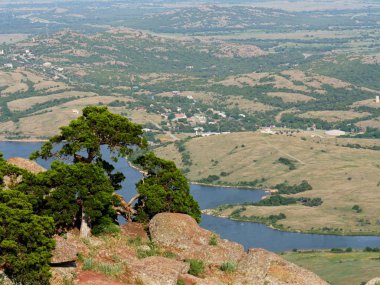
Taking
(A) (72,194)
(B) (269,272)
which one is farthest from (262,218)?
(B) (269,272)

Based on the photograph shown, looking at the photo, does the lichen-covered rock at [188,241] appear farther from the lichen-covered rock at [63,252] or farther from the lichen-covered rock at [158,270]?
the lichen-covered rock at [63,252]

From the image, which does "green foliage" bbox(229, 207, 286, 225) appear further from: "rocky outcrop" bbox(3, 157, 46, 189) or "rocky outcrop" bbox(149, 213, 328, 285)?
"rocky outcrop" bbox(149, 213, 328, 285)

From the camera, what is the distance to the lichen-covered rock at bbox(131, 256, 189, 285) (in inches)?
1706

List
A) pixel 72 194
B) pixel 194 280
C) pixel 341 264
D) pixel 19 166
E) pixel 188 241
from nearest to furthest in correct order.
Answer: pixel 194 280 < pixel 188 241 < pixel 72 194 < pixel 19 166 < pixel 341 264

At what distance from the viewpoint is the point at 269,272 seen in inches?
1916

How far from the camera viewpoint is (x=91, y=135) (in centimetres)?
5825

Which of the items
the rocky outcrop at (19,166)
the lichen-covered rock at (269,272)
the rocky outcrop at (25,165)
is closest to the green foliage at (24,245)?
the rocky outcrop at (19,166)

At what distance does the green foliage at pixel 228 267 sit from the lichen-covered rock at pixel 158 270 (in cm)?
259

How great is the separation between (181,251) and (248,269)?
15.0ft

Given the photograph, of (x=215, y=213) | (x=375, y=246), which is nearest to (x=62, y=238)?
(x=375, y=246)

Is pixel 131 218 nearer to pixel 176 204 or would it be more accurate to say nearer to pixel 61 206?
pixel 176 204

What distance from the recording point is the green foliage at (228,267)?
4794 centimetres

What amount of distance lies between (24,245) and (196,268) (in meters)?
10.0

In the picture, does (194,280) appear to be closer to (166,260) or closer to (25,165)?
(166,260)
